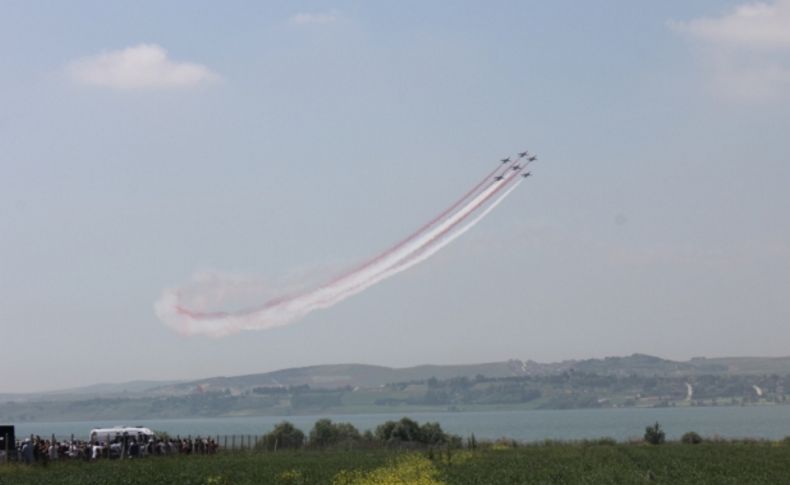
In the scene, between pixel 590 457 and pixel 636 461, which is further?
pixel 590 457

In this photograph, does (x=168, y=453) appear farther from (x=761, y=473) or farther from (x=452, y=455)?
(x=761, y=473)

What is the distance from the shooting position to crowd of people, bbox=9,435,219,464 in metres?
58.4

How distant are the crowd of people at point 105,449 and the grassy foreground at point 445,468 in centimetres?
262

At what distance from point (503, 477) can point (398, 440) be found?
1466 inches

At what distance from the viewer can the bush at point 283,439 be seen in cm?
8348

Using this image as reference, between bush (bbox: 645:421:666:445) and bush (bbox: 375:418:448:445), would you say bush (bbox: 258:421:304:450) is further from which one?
bush (bbox: 645:421:666:445)

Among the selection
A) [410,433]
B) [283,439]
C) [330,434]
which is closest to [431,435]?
[410,433]

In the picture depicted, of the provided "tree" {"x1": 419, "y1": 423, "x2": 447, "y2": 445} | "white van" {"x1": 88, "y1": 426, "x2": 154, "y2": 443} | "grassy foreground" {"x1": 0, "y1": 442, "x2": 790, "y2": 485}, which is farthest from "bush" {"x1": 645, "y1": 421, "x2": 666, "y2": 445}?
"white van" {"x1": 88, "y1": 426, "x2": 154, "y2": 443}

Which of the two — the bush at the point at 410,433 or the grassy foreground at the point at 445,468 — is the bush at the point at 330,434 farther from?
the grassy foreground at the point at 445,468

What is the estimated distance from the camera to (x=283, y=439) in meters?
84.8

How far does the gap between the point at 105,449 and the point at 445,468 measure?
74.4 feet

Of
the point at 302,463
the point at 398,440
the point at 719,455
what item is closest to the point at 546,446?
Answer: the point at 398,440

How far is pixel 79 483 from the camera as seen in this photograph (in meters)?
44.0

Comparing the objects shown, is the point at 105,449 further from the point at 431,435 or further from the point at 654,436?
the point at 654,436
